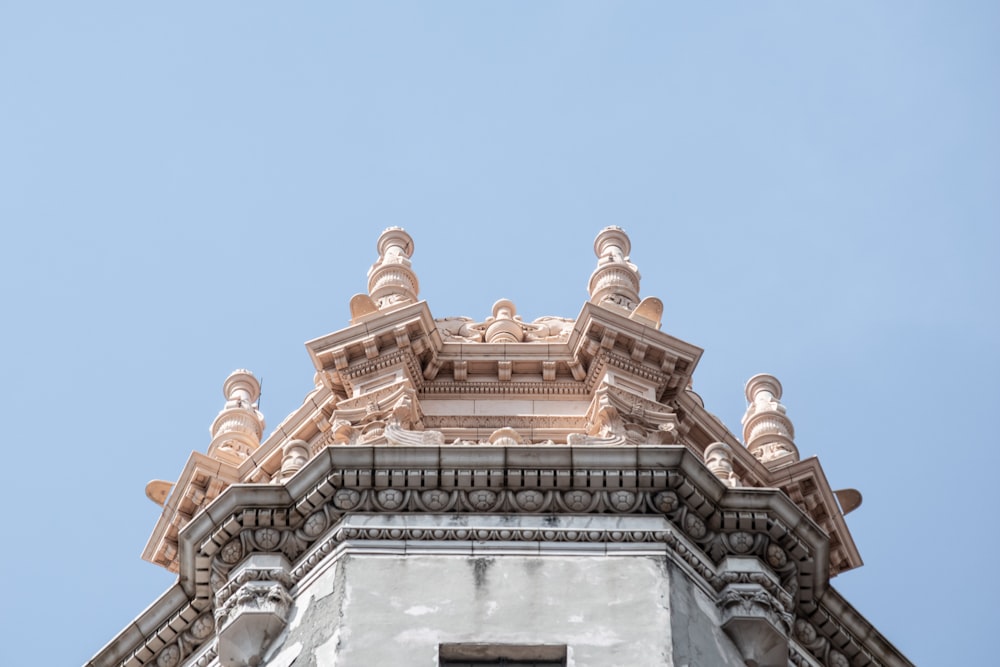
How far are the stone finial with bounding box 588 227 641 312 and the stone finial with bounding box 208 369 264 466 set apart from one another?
569 cm

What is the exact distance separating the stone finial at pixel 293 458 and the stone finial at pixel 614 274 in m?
6.12

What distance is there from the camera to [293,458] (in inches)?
1268

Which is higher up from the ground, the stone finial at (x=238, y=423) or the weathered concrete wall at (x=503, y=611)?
the stone finial at (x=238, y=423)

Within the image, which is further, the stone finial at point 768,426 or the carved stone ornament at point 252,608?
the stone finial at point 768,426

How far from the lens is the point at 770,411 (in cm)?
3888

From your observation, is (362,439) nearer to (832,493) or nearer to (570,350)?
(570,350)

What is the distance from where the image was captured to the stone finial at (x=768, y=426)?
37562 millimetres

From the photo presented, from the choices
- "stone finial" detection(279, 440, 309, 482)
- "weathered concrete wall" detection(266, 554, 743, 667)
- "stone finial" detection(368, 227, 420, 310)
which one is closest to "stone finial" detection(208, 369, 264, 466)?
"stone finial" detection(368, 227, 420, 310)

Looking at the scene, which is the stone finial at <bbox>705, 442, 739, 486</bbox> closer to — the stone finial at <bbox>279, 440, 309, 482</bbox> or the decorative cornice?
the decorative cornice

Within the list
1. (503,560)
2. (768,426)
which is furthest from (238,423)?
(503,560)

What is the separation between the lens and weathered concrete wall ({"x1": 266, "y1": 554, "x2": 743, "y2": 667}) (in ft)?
91.1

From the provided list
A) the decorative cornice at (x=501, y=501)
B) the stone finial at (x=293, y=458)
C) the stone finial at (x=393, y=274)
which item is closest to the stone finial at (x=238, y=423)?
the stone finial at (x=393, y=274)

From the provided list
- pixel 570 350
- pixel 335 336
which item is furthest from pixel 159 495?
pixel 570 350

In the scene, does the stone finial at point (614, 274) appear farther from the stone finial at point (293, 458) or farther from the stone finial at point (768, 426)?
the stone finial at point (293, 458)
